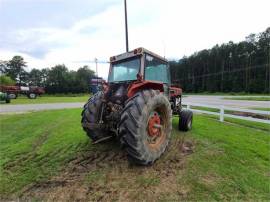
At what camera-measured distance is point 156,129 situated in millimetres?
3457

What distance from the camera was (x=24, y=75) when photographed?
68.2m

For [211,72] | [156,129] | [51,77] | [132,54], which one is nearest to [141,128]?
[156,129]

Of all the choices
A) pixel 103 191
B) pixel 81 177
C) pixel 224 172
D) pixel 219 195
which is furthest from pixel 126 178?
pixel 224 172

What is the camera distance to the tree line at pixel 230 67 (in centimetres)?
4000

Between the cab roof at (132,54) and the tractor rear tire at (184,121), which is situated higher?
the cab roof at (132,54)

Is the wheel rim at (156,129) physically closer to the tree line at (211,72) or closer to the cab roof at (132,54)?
the cab roof at (132,54)

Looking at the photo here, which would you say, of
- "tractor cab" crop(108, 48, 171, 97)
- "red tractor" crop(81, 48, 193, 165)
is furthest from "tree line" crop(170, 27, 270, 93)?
"red tractor" crop(81, 48, 193, 165)

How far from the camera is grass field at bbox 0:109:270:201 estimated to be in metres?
2.36

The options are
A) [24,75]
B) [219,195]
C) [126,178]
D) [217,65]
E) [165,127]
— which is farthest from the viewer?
[24,75]

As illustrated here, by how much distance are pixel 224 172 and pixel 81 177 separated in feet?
7.57

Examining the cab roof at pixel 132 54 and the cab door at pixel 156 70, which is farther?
the cab door at pixel 156 70

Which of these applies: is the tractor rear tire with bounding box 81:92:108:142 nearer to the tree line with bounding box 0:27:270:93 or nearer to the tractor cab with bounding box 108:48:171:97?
the tractor cab with bounding box 108:48:171:97

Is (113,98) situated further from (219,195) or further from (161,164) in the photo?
(219,195)

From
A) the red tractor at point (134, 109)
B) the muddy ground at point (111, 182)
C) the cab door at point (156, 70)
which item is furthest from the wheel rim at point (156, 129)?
the cab door at point (156, 70)
